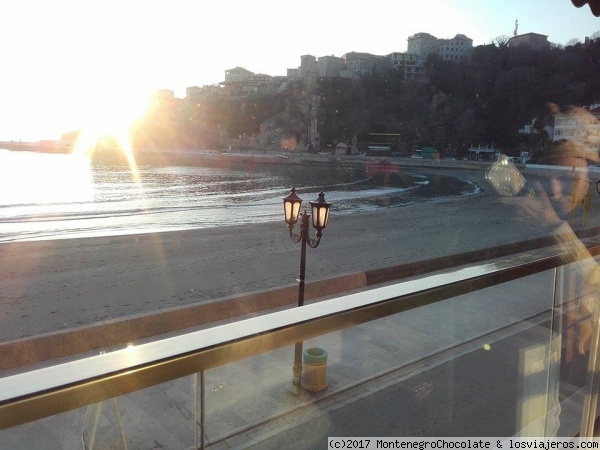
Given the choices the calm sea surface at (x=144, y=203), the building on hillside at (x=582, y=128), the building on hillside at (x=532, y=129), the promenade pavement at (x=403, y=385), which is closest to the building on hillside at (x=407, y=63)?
the building on hillside at (x=532, y=129)

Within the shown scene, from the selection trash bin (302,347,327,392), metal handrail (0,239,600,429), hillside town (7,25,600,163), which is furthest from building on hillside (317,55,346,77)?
metal handrail (0,239,600,429)

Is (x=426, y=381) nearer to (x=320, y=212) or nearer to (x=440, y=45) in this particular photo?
(x=320, y=212)

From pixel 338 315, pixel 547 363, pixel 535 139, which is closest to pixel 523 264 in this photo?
pixel 547 363

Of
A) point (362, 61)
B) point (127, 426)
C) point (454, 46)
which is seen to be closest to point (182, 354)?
point (127, 426)

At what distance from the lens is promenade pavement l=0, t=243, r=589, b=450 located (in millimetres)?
1552

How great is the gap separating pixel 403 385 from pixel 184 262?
1128 cm

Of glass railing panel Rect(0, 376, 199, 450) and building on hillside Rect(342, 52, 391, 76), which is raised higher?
building on hillside Rect(342, 52, 391, 76)

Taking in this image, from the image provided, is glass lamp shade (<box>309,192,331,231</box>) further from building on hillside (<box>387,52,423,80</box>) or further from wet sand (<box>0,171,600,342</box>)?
building on hillside (<box>387,52,423,80</box>)

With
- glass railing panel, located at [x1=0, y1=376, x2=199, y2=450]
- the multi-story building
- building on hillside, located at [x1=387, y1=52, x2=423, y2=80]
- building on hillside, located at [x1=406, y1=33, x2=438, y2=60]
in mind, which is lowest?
glass railing panel, located at [x1=0, y1=376, x2=199, y2=450]

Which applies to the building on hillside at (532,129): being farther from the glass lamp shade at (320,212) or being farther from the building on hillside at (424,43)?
the glass lamp shade at (320,212)

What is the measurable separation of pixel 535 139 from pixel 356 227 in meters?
68.5

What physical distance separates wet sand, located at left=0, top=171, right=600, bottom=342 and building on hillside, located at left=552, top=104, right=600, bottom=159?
49861 mm

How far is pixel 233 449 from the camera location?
151cm

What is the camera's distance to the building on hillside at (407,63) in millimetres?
121325
